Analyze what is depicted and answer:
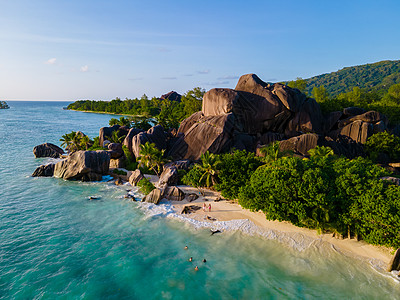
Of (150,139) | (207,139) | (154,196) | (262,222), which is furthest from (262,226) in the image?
(150,139)

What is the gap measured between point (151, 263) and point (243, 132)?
40008 mm

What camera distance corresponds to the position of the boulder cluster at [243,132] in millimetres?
48344

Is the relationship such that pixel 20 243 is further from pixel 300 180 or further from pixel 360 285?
pixel 360 285

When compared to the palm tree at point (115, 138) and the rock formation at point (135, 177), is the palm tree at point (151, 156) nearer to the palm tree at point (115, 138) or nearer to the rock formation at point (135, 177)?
the rock formation at point (135, 177)

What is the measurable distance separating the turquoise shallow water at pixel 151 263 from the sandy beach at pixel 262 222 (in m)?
1.58

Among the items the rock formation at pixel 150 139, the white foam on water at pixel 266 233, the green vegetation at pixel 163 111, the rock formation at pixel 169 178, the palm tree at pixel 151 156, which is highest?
the green vegetation at pixel 163 111

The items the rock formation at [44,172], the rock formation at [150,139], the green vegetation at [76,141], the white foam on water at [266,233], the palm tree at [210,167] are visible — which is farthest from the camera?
the green vegetation at [76,141]

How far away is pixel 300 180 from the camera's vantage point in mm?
25891

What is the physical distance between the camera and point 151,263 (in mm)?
24203

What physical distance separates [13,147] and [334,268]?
94703 mm

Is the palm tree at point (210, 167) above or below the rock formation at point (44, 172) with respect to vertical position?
above

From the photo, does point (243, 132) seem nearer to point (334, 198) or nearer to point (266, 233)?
point (266, 233)

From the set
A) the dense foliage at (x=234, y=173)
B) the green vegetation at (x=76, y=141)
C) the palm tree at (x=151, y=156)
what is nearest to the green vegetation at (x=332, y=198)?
the dense foliage at (x=234, y=173)

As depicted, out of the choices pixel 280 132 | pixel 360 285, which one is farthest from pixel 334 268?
pixel 280 132
